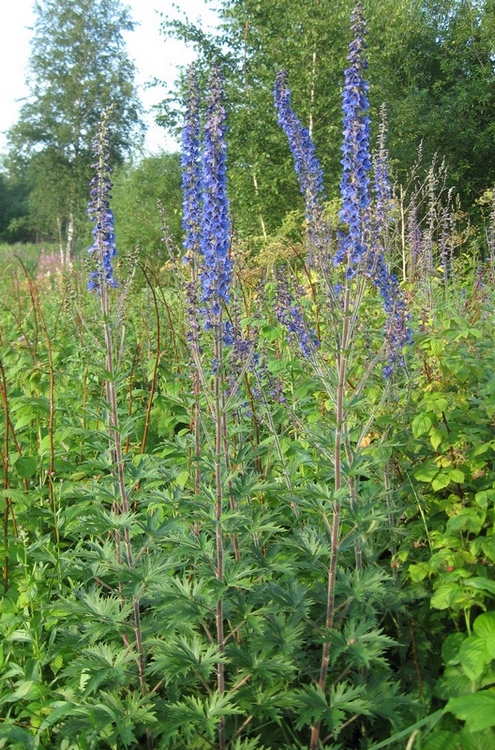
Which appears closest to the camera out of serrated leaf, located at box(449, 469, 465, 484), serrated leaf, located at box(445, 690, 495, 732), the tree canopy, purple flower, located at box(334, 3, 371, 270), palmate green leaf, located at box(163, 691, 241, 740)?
serrated leaf, located at box(445, 690, 495, 732)

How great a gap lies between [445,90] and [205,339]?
27.8 metres

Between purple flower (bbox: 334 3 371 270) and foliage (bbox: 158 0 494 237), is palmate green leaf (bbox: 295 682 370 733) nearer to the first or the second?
purple flower (bbox: 334 3 371 270)

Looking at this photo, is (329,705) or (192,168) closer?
(329,705)

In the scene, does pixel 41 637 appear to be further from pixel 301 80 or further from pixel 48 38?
pixel 48 38

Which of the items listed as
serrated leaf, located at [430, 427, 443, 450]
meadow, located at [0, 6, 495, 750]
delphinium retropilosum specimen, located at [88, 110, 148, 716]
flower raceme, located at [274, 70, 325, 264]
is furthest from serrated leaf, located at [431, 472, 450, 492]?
delphinium retropilosum specimen, located at [88, 110, 148, 716]

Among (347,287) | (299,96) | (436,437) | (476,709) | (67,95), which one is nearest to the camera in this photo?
(476,709)

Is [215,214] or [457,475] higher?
[215,214]

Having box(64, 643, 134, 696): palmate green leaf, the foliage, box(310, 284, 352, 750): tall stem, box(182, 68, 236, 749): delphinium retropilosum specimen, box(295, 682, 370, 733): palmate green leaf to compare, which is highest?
the foliage

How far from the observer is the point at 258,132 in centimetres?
1847

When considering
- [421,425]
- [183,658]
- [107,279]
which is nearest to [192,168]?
[107,279]

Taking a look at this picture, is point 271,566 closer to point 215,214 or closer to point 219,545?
point 219,545

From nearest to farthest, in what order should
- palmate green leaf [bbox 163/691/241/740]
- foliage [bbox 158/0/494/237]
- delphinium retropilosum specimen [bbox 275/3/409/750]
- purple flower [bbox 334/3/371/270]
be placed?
palmate green leaf [bbox 163/691/241/740]
delphinium retropilosum specimen [bbox 275/3/409/750]
purple flower [bbox 334/3/371/270]
foliage [bbox 158/0/494/237]

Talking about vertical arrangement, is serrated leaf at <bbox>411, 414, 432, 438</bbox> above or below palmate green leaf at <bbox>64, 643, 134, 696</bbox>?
above

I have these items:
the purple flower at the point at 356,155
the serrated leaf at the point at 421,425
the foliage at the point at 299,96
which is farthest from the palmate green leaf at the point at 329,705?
the foliage at the point at 299,96
